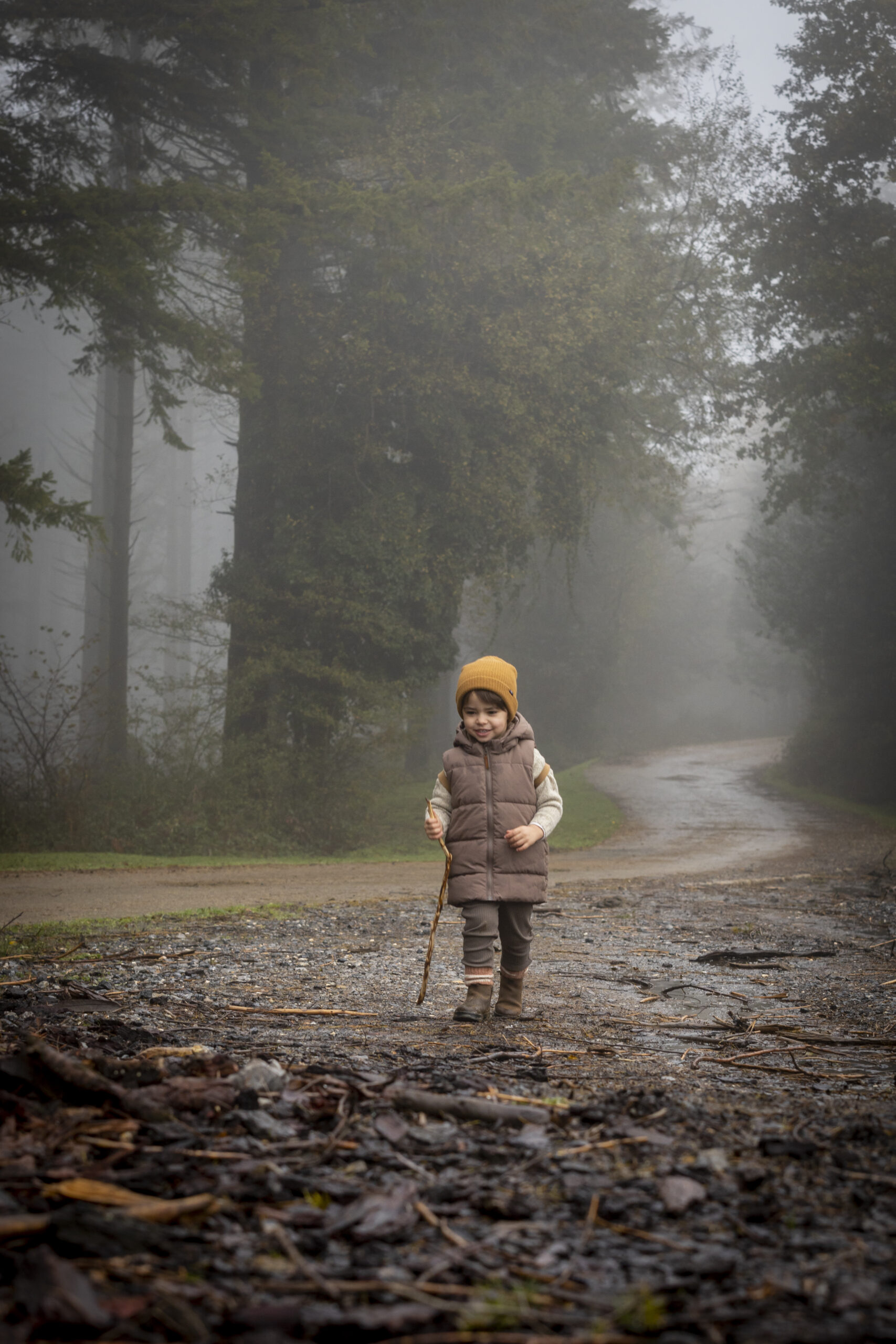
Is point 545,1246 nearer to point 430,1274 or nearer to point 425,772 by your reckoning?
point 430,1274

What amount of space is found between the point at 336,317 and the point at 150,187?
3916 millimetres

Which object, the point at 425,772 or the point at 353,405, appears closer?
the point at 353,405

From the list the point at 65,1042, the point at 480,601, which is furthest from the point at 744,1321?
the point at 480,601

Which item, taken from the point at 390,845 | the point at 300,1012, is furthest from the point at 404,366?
the point at 300,1012

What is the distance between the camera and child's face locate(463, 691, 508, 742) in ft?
17.1

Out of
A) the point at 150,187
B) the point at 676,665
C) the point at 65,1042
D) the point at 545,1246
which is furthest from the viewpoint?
the point at 676,665

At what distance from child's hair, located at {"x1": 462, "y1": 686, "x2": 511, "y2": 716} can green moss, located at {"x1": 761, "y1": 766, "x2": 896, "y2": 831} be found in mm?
17968

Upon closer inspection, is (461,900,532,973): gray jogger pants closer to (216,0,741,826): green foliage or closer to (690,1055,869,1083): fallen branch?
(690,1055,869,1083): fallen branch

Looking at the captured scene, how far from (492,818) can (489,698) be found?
0.63 metres

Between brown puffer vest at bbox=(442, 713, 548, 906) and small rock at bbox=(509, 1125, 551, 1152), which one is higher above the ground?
brown puffer vest at bbox=(442, 713, 548, 906)

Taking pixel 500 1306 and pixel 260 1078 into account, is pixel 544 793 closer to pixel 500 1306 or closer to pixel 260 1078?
pixel 260 1078

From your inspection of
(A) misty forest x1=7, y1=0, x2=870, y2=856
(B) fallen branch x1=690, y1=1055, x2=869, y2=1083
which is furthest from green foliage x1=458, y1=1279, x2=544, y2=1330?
(A) misty forest x1=7, y1=0, x2=870, y2=856

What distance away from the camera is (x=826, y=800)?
26.0 metres

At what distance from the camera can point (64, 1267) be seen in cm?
186
